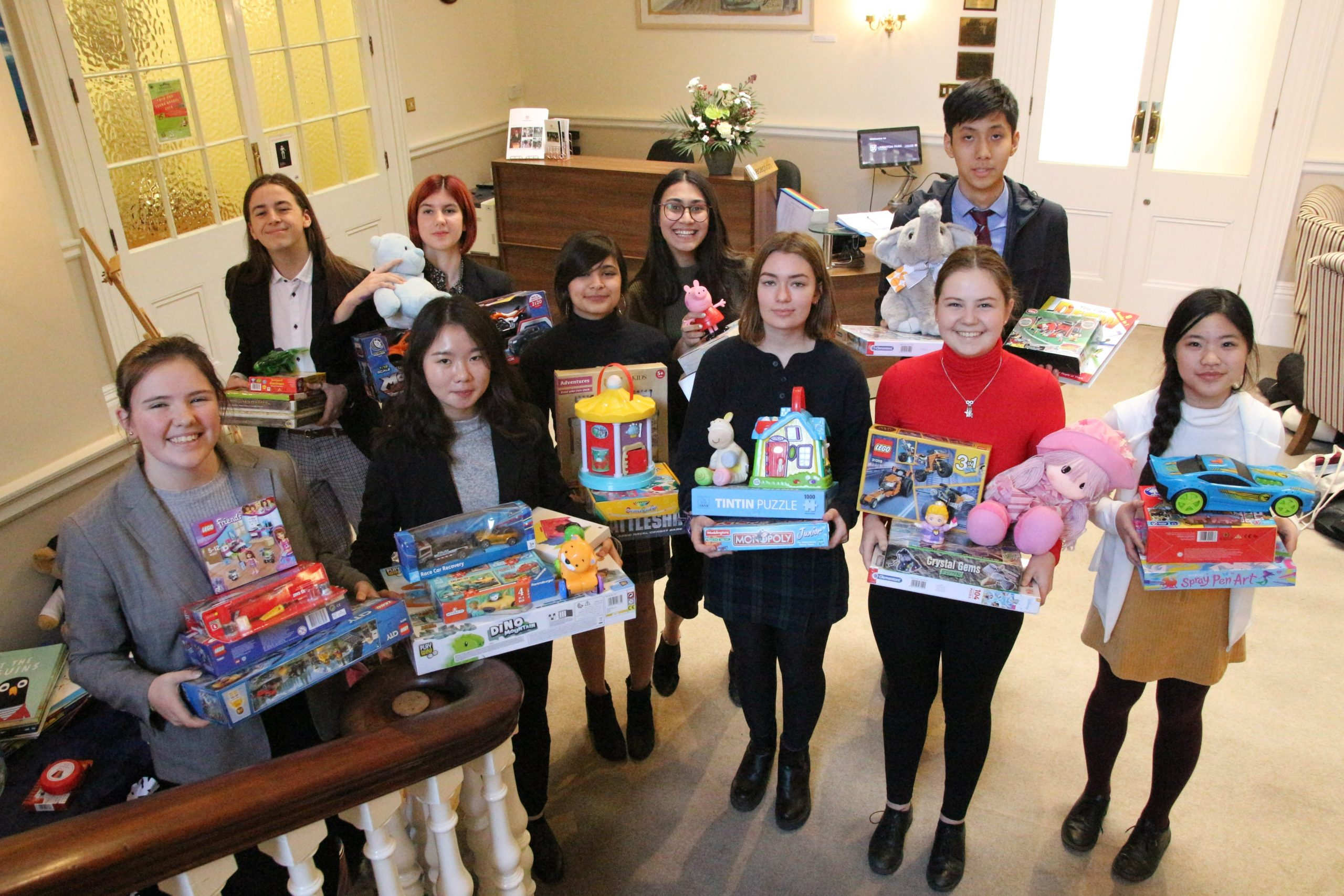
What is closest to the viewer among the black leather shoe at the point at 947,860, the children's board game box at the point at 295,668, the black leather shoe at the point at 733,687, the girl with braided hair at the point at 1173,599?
the children's board game box at the point at 295,668

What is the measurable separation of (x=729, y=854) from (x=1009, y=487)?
1.11 m

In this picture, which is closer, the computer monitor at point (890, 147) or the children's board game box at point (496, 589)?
the children's board game box at point (496, 589)

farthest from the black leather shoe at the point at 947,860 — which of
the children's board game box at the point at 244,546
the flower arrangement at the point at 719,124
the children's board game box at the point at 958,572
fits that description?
the flower arrangement at the point at 719,124

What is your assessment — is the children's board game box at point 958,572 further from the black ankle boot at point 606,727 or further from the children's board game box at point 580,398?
the black ankle boot at point 606,727

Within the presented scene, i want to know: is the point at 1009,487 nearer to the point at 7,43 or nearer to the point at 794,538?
→ the point at 794,538

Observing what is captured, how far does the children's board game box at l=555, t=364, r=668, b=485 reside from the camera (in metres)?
2.11

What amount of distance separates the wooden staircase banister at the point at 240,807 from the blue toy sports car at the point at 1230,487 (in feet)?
3.93

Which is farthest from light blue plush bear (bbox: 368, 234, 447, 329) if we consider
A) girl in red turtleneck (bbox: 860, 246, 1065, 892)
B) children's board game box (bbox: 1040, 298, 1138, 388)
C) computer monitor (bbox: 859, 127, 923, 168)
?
computer monitor (bbox: 859, 127, 923, 168)

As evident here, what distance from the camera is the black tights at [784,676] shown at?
6.88ft

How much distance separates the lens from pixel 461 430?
75.1 inches

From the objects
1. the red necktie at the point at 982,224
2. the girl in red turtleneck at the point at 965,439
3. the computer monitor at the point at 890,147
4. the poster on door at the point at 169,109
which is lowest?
the girl in red turtleneck at the point at 965,439

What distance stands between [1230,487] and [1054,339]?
63cm

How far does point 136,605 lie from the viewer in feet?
5.08

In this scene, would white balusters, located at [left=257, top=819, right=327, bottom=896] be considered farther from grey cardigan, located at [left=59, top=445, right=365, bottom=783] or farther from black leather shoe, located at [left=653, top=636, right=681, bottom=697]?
→ black leather shoe, located at [left=653, top=636, right=681, bottom=697]
